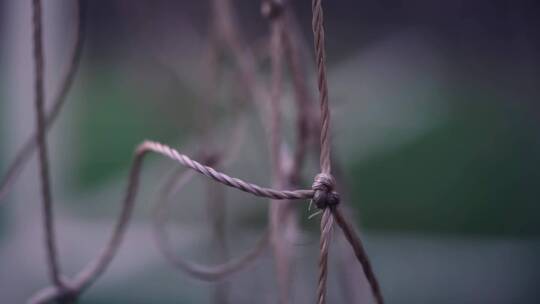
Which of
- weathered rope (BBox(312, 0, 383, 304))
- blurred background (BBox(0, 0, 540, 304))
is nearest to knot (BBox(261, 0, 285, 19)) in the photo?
weathered rope (BBox(312, 0, 383, 304))

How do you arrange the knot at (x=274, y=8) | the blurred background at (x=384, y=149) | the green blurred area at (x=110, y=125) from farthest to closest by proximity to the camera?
the green blurred area at (x=110, y=125)
the blurred background at (x=384, y=149)
the knot at (x=274, y=8)

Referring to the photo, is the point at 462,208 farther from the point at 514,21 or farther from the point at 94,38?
the point at 94,38

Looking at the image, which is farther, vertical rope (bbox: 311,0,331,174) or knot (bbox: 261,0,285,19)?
knot (bbox: 261,0,285,19)

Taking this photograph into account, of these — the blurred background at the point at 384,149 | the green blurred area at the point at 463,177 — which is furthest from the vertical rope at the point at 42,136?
the green blurred area at the point at 463,177

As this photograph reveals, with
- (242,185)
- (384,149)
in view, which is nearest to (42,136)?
(242,185)

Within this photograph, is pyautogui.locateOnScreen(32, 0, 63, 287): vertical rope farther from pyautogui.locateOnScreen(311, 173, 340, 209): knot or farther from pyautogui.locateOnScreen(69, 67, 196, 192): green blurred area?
pyautogui.locateOnScreen(69, 67, 196, 192): green blurred area

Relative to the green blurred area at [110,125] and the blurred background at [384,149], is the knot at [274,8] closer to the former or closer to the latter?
the blurred background at [384,149]

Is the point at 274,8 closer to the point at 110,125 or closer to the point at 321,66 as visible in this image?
the point at 321,66
